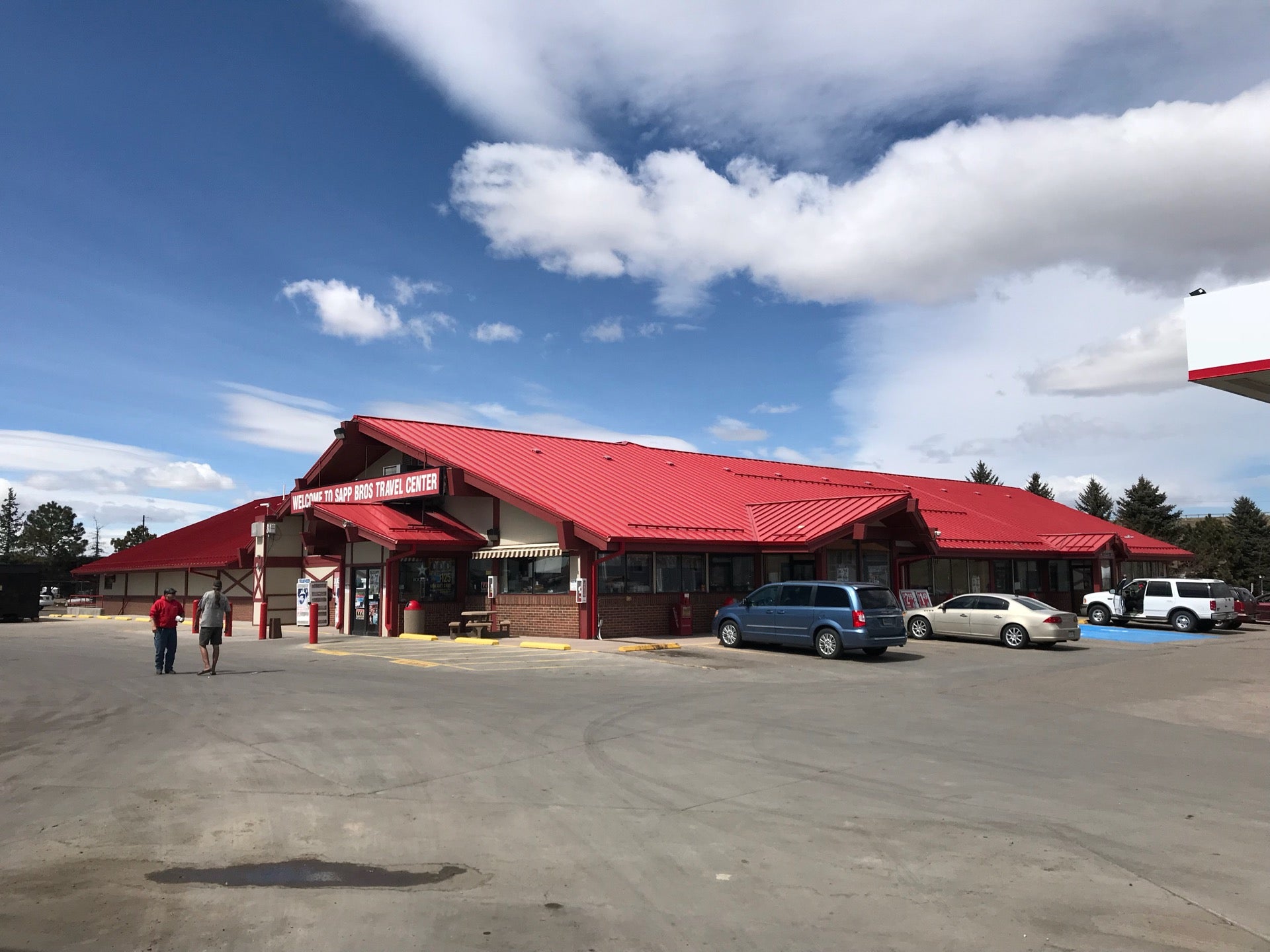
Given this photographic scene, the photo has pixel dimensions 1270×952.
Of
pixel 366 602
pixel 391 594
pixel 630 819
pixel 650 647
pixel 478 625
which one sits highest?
pixel 391 594

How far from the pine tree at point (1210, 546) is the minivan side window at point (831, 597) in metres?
57.8

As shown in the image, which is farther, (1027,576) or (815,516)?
(1027,576)

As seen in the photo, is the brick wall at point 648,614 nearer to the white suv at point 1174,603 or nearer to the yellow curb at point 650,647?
the yellow curb at point 650,647

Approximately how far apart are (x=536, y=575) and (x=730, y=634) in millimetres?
6264

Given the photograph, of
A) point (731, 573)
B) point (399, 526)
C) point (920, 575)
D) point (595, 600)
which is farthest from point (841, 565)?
point (399, 526)

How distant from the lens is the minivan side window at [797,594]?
2162 cm

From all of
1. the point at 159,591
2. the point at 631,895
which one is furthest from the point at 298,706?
the point at 159,591

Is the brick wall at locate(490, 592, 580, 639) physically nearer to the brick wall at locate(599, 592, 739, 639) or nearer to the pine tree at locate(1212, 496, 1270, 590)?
the brick wall at locate(599, 592, 739, 639)

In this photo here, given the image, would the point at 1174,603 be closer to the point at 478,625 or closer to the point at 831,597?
the point at 831,597

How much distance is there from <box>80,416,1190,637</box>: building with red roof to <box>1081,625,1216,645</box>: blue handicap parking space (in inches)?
203

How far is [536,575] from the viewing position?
26766mm

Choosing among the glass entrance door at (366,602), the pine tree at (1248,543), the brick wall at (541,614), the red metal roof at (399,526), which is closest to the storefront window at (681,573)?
the brick wall at (541,614)

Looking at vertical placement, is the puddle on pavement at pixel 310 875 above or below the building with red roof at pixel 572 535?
below

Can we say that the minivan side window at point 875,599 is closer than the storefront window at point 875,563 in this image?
Yes
